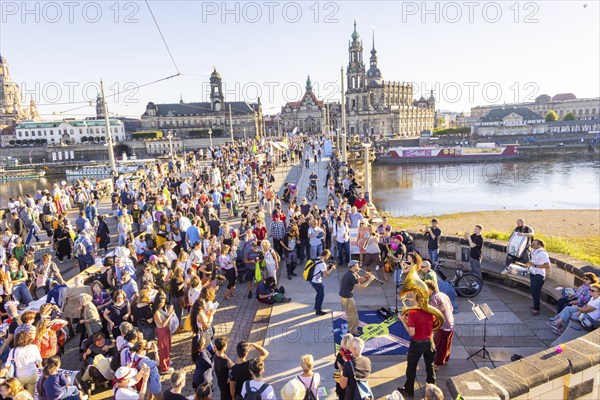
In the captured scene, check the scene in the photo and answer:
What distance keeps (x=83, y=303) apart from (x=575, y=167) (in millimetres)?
79847

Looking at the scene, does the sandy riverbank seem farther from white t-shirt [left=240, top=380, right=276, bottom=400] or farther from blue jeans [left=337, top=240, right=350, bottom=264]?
white t-shirt [left=240, top=380, right=276, bottom=400]

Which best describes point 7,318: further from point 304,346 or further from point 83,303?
point 304,346

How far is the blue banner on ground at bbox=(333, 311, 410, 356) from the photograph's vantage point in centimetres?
721

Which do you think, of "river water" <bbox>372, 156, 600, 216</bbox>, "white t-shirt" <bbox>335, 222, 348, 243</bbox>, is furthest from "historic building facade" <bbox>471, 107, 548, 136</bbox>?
"white t-shirt" <bbox>335, 222, 348, 243</bbox>

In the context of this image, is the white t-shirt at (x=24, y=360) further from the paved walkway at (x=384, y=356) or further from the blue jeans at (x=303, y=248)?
the blue jeans at (x=303, y=248)

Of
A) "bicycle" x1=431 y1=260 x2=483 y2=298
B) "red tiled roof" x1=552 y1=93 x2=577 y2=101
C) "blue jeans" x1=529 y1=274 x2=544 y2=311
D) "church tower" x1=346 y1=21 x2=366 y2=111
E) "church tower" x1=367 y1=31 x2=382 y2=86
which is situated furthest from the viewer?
"red tiled roof" x1=552 y1=93 x2=577 y2=101

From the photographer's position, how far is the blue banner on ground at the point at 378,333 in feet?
23.7

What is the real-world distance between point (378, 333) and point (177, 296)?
383cm

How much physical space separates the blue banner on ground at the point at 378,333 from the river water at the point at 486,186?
2782cm

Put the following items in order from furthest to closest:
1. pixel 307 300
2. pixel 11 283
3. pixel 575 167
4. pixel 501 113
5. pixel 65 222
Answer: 1. pixel 501 113
2. pixel 575 167
3. pixel 65 222
4. pixel 307 300
5. pixel 11 283

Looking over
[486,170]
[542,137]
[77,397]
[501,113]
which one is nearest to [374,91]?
[501,113]

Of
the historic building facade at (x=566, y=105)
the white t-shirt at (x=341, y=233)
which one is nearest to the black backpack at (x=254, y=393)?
the white t-shirt at (x=341, y=233)

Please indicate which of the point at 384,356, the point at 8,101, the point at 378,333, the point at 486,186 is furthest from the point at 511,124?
the point at 8,101

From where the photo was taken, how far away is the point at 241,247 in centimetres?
1049
